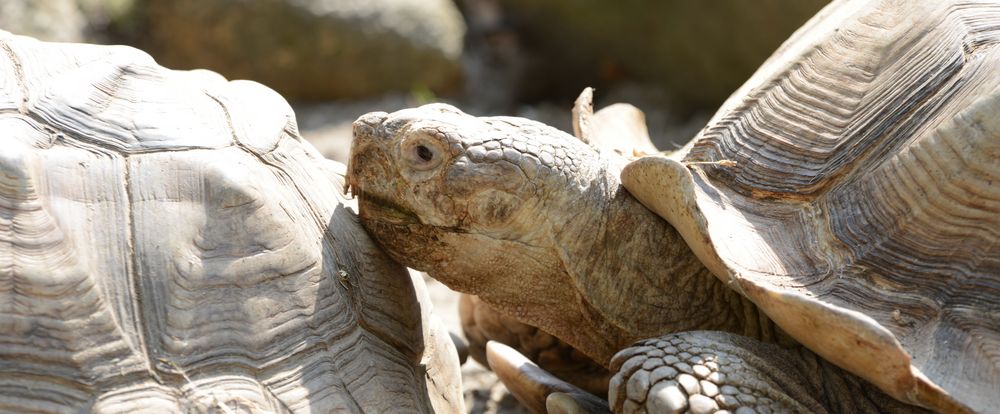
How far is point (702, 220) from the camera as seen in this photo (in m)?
2.23

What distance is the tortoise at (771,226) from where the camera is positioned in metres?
2.11

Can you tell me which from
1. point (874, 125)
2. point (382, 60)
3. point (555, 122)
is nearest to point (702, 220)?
point (874, 125)

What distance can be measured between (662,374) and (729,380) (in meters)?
0.14

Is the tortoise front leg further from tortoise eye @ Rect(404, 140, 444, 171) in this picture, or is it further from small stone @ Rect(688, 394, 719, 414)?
tortoise eye @ Rect(404, 140, 444, 171)

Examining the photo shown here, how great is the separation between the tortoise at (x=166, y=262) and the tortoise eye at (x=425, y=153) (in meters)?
0.26

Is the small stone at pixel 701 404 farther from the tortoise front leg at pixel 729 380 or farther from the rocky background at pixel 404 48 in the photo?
the rocky background at pixel 404 48

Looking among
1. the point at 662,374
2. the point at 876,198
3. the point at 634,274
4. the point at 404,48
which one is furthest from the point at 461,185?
the point at 404,48

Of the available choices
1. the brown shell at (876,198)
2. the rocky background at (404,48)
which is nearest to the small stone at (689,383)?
the brown shell at (876,198)

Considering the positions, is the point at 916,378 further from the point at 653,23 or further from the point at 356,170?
the point at 653,23

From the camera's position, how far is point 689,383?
6.94ft

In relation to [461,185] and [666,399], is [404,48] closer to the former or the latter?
[461,185]

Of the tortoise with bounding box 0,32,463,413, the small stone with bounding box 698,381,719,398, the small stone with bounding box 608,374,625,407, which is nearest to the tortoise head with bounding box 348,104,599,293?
the tortoise with bounding box 0,32,463,413

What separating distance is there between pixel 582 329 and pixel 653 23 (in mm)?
5552

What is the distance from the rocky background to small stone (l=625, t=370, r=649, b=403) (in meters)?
5.09
